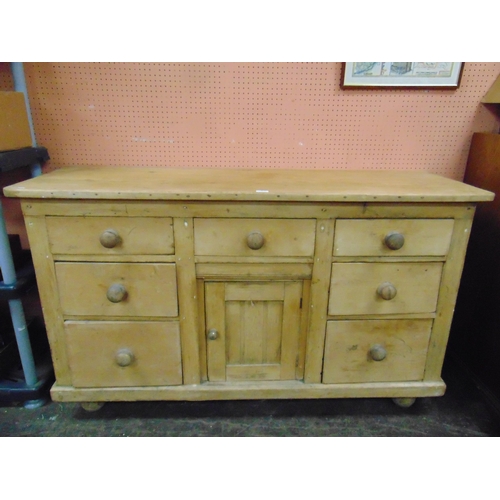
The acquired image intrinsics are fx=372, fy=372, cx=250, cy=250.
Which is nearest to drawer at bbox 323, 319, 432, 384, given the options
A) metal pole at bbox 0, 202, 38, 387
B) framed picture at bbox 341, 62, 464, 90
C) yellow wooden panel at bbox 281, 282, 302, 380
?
yellow wooden panel at bbox 281, 282, 302, 380

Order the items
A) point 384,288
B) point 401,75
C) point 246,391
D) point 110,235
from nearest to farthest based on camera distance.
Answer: point 110,235, point 384,288, point 246,391, point 401,75

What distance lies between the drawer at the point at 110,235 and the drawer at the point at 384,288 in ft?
2.24

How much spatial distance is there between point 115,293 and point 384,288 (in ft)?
3.43

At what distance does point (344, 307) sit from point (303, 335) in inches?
8.3

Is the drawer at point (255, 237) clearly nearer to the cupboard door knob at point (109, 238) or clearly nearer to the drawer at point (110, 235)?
the drawer at point (110, 235)

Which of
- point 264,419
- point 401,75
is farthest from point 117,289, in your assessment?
point 401,75

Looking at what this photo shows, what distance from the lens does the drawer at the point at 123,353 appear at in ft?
4.95

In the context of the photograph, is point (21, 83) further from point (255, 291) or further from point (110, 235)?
point (255, 291)

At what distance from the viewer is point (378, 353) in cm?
154

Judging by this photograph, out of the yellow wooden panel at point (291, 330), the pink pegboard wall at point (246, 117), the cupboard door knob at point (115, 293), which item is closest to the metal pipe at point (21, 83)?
the pink pegboard wall at point (246, 117)

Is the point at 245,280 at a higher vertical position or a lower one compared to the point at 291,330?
higher

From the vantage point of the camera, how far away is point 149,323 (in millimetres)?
1514

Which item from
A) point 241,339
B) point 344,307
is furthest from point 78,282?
point 344,307

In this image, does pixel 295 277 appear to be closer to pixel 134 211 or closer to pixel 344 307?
pixel 344 307
